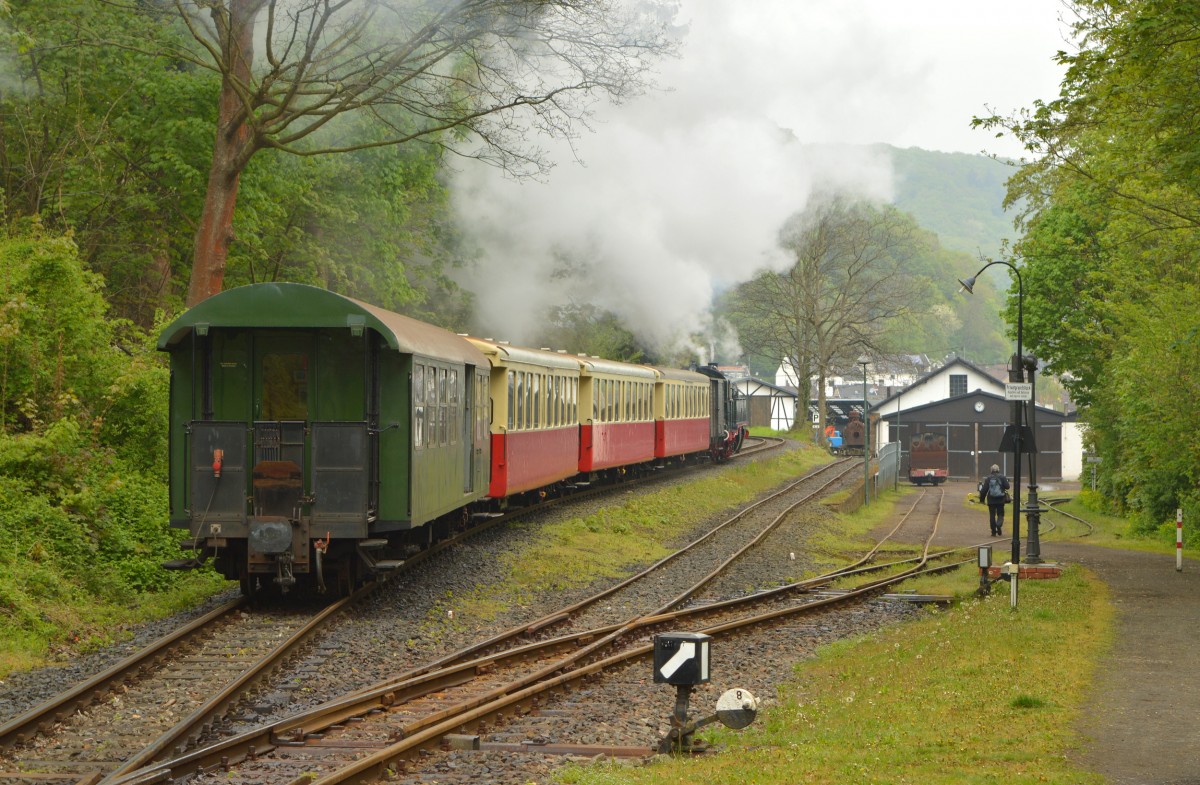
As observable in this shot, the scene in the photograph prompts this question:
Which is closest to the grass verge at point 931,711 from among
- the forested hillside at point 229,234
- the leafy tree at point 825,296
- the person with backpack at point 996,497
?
the forested hillside at point 229,234

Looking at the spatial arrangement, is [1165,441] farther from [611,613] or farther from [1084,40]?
[611,613]

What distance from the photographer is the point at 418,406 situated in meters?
14.0

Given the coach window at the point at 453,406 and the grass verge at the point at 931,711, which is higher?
the coach window at the point at 453,406

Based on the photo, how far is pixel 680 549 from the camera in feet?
70.9

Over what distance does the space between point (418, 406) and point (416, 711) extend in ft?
16.7

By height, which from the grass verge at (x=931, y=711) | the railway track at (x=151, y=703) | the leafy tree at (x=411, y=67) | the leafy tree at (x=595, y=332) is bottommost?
the grass verge at (x=931, y=711)

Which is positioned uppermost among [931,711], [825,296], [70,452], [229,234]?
[825,296]

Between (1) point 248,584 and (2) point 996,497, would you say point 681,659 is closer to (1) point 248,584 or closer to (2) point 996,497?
(1) point 248,584

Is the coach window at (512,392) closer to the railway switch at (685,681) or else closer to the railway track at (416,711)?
the railway track at (416,711)

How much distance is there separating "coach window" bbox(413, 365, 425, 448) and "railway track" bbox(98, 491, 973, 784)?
276cm

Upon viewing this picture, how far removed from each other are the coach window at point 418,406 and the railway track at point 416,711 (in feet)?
9.05

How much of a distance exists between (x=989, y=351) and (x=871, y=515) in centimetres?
12955

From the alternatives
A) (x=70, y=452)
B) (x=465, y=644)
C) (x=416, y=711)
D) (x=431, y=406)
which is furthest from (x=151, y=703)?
(x=70, y=452)

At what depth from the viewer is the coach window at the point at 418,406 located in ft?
44.9
